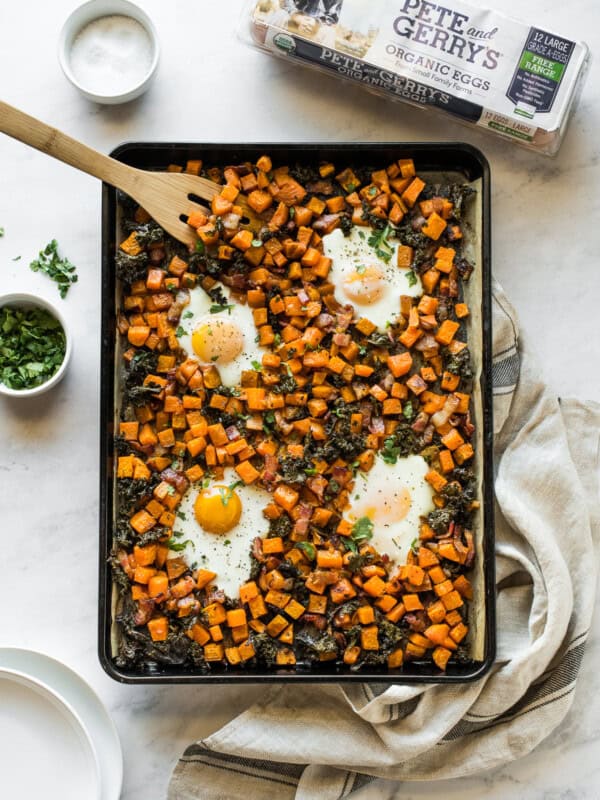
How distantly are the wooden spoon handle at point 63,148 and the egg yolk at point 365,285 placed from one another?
0.92 meters

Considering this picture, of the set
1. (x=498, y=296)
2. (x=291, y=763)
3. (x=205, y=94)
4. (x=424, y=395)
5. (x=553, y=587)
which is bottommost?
(x=291, y=763)

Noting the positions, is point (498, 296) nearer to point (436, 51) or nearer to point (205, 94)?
point (436, 51)

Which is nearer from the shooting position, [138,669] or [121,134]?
[138,669]

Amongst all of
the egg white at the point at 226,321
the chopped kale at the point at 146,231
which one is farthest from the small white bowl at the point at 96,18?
the egg white at the point at 226,321

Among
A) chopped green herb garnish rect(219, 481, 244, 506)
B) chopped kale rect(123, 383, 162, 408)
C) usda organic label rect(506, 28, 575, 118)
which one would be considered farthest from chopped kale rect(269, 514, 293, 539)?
usda organic label rect(506, 28, 575, 118)

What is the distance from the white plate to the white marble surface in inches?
6.9

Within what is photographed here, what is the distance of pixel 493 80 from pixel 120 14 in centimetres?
152

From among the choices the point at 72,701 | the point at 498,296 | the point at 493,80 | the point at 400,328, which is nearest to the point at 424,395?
the point at 400,328

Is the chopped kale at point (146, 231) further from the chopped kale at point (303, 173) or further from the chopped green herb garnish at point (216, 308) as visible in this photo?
the chopped kale at point (303, 173)

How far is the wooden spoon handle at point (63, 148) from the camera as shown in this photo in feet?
11.1

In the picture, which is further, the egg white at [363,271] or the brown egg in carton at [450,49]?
the egg white at [363,271]

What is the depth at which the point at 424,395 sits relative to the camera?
147 inches

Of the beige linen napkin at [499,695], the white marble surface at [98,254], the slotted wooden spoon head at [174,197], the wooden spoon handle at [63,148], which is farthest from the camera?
the white marble surface at [98,254]

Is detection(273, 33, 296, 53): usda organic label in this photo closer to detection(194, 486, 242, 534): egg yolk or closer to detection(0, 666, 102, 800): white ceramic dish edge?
detection(194, 486, 242, 534): egg yolk
